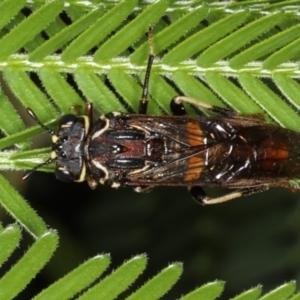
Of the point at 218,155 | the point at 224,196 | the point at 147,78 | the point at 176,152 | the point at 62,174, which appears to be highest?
the point at 147,78

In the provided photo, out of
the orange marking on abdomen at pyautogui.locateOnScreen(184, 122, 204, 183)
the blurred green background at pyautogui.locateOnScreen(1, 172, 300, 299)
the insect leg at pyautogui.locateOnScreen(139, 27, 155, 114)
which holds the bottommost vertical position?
the blurred green background at pyautogui.locateOnScreen(1, 172, 300, 299)

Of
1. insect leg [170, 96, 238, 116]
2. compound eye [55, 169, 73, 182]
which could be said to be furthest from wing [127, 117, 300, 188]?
compound eye [55, 169, 73, 182]

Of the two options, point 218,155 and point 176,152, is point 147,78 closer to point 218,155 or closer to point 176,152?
point 176,152

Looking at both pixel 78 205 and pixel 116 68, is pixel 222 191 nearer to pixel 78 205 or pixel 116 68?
pixel 78 205

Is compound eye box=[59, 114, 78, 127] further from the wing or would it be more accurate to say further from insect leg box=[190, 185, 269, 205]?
insect leg box=[190, 185, 269, 205]

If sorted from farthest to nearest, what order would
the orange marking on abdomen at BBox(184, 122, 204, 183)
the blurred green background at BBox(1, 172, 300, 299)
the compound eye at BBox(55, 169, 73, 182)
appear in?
the blurred green background at BBox(1, 172, 300, 299) < the orange marking on abdomen at BBox(184, 122, 204, 183) < the compound eye at BBox(55, 169, 73, 182)

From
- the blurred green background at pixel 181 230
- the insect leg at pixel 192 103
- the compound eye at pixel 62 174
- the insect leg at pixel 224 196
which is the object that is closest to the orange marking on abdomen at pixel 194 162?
the insect leg at pixel 192 103

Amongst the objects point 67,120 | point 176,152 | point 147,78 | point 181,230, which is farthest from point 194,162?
point 181,230
